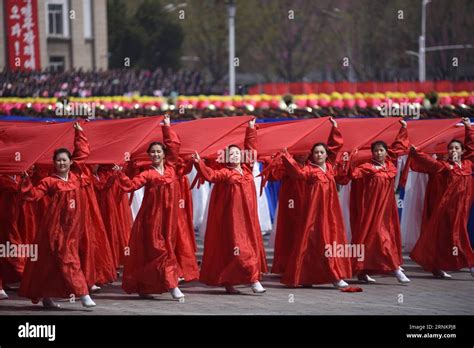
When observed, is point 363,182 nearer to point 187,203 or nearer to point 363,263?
point 363,263

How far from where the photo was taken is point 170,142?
46.6 feet

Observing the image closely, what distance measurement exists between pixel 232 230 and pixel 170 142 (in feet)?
3.87

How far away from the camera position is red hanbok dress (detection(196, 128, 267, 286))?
14.5 meters

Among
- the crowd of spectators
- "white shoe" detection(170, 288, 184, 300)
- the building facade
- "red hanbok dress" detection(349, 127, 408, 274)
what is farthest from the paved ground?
the building facade

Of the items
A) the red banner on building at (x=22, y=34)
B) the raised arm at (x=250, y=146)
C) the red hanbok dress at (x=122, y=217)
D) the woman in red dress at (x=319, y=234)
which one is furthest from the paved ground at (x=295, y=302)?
the red banner on building at (x=22, y=34)

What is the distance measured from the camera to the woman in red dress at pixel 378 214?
15328mm

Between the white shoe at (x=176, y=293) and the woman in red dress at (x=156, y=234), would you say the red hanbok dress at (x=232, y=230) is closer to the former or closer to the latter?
the woman in red dress at (x=156, y=234)

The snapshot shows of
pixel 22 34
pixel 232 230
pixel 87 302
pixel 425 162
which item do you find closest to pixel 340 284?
pixel 232 230

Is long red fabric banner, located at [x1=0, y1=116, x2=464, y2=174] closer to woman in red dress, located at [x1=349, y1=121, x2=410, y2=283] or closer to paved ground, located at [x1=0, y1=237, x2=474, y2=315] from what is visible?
woman in red dress, located at [x1=349, y1=121, x2=410, y2=283]

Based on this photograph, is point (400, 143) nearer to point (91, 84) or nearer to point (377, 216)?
point (377, 216)

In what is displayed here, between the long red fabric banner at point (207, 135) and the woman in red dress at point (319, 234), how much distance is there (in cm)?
97

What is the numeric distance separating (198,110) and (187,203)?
12.5 metres
